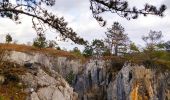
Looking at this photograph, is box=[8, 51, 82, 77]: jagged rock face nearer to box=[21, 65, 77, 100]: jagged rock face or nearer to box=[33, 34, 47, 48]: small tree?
box=[21, 65, 77, 100]: jagged rock face

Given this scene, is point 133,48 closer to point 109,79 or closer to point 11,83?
point 109,79

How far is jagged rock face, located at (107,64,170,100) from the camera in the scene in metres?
Result: 54.3

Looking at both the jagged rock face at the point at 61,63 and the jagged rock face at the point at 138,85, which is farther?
the jagged rock face at the point at 61,63

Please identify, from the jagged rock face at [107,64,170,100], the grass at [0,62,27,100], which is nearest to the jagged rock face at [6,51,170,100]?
the jagged rock face at [107,64,170,100]

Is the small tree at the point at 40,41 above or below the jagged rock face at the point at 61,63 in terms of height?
above

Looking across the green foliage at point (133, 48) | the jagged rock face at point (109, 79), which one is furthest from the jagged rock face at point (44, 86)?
the green foliage at point (133, 48)

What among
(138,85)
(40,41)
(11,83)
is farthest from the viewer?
(138,85)

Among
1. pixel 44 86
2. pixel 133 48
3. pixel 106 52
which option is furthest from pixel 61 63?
pixel 44 86

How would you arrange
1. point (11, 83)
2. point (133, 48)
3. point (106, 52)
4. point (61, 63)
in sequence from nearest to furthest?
point (11, 83) < point (61, 63) < point (106, 52) < point (133, 48)

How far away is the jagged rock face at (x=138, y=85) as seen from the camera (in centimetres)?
5434

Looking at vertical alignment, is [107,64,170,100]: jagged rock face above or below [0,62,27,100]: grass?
below

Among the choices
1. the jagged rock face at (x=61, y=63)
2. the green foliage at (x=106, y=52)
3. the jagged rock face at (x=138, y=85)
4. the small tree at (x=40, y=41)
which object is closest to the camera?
the small tree at (x=40, y=41)

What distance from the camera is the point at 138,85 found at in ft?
181

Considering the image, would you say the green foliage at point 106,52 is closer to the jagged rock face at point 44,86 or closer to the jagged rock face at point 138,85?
the jagged rock face at point 138,85
